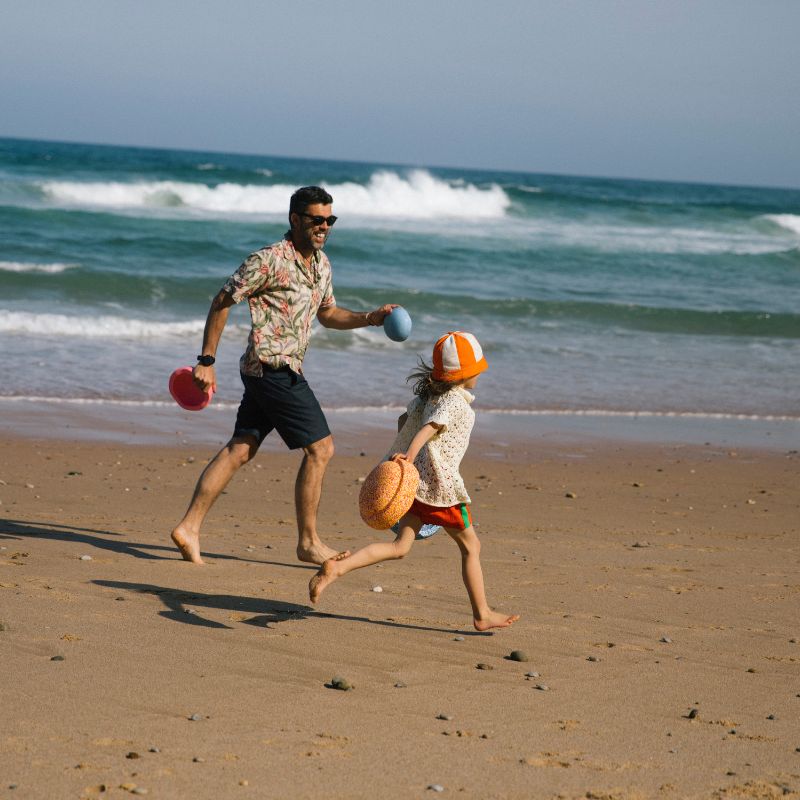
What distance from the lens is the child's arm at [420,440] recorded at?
433 cm

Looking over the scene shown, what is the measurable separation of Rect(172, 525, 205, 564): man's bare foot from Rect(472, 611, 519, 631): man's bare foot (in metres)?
1.41

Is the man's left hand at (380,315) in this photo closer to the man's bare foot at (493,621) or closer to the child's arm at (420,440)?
the child's arm at (420,440)

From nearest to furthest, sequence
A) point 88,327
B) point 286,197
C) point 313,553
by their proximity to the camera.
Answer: point 313,553 → point 88,327 → point 286,197

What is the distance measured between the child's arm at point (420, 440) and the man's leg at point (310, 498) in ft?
3.27

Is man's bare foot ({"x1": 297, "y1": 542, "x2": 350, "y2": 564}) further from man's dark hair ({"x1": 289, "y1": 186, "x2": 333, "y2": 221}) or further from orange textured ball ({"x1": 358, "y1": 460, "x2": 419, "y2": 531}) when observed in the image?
man's dark hair ({"x1": 289, "y1": 186, "x2": 333, "y2": 221})

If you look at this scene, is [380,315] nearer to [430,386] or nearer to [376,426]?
[430,386]

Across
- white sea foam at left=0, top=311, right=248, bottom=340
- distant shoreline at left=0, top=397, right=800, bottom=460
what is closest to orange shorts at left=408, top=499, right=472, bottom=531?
distant shoreline at left=0, top=397, right=800, bottom=460

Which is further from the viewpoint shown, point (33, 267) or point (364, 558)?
point (33, 267)

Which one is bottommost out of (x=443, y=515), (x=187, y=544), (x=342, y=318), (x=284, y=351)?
(x=187, y=544)

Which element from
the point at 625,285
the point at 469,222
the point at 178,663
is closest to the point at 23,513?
the point at 178,663

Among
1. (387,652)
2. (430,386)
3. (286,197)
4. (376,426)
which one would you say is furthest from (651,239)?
(387,652)

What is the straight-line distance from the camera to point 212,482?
17.6 feet

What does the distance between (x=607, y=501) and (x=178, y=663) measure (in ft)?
13.2

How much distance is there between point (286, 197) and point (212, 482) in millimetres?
35392
